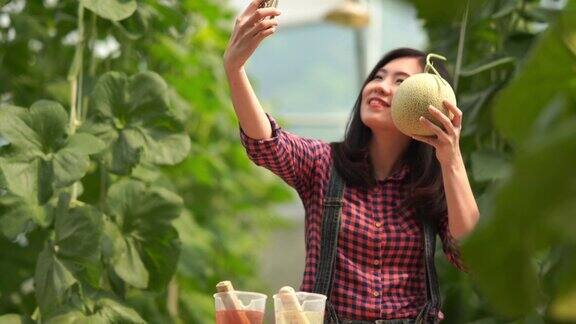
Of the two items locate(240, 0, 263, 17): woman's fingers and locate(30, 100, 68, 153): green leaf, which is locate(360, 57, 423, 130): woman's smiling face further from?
locate(30, 100, 68, 153): green leaf

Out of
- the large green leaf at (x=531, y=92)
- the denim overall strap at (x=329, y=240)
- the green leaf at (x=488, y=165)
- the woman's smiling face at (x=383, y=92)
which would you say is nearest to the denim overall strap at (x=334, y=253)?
the denim overall strap at (x=329, y=240)

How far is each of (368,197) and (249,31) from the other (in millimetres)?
346

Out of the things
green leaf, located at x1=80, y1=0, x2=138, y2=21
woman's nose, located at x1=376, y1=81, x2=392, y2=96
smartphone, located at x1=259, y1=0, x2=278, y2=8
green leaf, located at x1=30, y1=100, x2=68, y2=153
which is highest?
smartphone, located at x1=259, y1=0, x2=278, y2=8

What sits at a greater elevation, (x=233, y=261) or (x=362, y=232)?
(x=362, y=232)

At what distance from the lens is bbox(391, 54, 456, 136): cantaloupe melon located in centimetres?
130

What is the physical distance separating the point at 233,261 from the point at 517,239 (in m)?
3.67

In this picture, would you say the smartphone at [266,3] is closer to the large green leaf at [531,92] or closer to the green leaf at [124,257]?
the green leaf at [124,257]

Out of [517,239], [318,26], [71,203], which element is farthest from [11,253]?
[318,26]

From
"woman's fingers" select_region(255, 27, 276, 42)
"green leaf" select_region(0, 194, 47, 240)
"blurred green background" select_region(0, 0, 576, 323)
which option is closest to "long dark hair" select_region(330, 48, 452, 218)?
"blurred green background" select_region(0, 0, 576, 323)

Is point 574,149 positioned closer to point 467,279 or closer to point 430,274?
point 430,274

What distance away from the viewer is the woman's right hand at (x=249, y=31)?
1359mm

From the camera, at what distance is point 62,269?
1.72m

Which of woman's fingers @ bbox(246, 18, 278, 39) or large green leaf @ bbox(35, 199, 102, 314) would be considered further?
large green leaf @ bbox(35, 199, 102, 314)

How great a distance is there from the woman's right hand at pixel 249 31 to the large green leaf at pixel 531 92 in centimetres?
75
